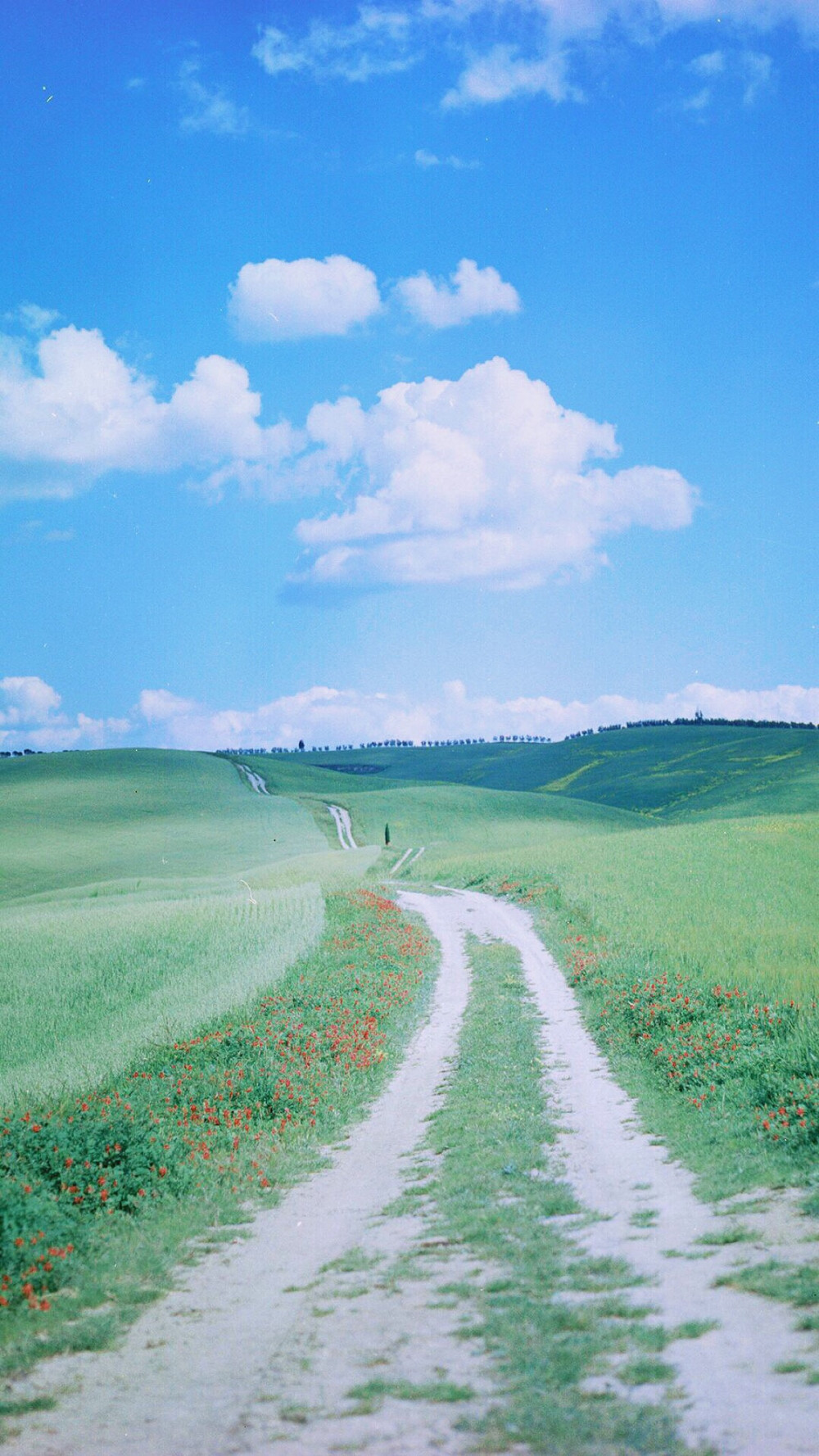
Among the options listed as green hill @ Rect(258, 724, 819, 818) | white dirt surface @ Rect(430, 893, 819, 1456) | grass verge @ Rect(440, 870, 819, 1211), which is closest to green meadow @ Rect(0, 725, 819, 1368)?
grass verge @ Rect(440, 870, 819, 1211)

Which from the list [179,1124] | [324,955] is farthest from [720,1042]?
[324,955]

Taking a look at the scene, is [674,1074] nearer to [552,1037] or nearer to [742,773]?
[552,1037]

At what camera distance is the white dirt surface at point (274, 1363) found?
6098mm

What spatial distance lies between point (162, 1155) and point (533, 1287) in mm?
5615

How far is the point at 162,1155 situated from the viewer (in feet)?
38.9

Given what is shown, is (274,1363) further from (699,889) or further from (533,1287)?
(699,889)

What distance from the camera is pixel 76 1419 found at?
21.8 ft

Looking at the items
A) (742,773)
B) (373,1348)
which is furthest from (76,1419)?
(742,773)

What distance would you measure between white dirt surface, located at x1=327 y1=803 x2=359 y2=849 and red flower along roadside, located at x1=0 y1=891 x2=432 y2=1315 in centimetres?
5317

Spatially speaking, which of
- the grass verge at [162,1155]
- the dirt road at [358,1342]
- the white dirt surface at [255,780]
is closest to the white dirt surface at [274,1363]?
the dirt road at [358,1342]

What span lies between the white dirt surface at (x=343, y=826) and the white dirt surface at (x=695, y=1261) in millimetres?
59946

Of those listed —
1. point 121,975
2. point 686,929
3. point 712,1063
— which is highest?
point 121,975

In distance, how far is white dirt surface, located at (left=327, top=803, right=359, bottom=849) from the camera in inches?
2970

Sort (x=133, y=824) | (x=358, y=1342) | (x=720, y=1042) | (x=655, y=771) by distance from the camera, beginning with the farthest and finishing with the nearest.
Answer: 1. (x=655, y=771)
2. (x=133, y=824)
3. (x=720, y=1042)
4. (x=358, y=1342)
